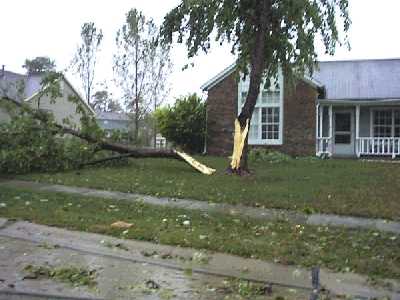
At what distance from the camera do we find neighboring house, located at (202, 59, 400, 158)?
26938 mm

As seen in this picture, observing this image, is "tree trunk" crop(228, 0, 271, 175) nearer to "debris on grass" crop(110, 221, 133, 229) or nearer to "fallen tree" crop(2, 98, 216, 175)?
"fallen tree" crop(2, 98, 216, 175)

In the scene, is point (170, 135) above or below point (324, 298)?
above

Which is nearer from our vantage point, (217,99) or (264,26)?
(264,26)

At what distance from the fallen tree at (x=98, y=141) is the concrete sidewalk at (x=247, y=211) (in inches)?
155

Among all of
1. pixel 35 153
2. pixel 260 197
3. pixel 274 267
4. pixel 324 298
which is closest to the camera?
pixel 324 298

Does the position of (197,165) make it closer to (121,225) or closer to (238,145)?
(238,145)

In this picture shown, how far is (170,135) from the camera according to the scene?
92.0 ft

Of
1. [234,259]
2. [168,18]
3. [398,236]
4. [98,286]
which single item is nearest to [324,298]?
[234,259]

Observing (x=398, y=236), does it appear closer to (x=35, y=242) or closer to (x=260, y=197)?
(x=260, y=197)

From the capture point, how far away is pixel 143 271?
7.14m

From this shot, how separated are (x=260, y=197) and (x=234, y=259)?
177 inches

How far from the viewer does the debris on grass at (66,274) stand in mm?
6648

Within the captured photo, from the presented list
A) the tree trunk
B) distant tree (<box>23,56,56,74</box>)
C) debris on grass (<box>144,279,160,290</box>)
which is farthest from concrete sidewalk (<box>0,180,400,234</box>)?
distant tree (<box>23,56,56,74</box>)

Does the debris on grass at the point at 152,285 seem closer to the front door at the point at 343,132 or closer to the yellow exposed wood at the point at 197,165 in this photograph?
the yellow exposed wood at the point at 197,165
